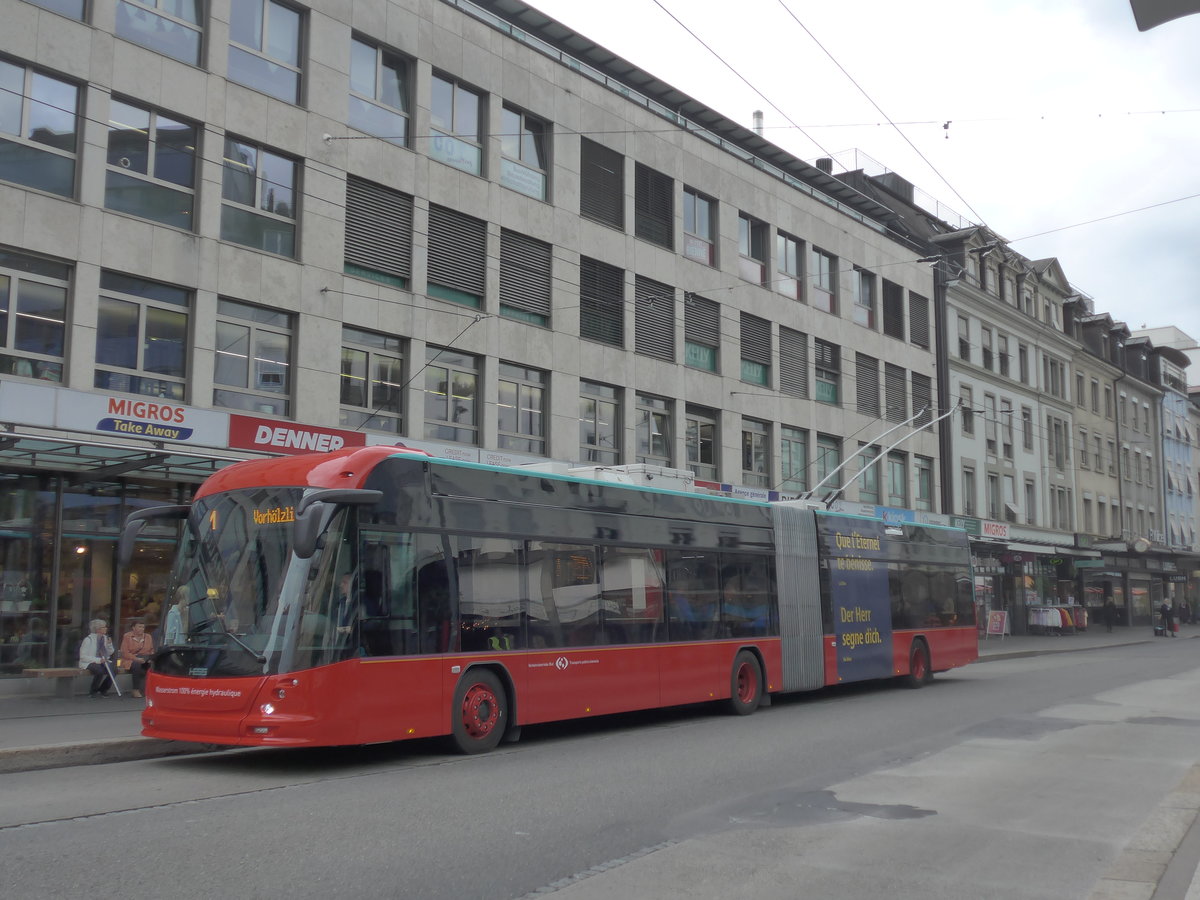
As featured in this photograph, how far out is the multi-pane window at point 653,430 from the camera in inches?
1109

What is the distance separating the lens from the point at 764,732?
46.6 ft

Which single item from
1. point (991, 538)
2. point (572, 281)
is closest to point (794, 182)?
point (572, 281)

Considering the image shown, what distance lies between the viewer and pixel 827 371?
3584 cm

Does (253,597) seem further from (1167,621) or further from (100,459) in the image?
(1167,621)

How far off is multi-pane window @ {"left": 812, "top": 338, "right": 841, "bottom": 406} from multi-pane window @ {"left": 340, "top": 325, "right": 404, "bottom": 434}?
53.9ft

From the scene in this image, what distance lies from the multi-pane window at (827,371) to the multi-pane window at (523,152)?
40.3ft

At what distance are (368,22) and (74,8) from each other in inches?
227

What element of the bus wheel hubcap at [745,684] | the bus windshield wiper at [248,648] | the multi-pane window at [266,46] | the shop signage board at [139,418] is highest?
the multi-pane window at [266,46]

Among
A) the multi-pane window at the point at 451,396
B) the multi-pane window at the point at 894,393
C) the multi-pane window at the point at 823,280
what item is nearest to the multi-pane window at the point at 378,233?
the multi-pane window at the point at 451,396

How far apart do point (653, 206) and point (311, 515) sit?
20.8 m

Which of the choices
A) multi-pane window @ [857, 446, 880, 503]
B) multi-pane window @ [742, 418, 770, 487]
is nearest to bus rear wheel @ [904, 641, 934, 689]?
multi-pane window @ [742, 418, 770, 487]

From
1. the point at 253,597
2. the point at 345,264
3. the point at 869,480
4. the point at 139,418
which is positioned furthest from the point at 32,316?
the point at 869,480

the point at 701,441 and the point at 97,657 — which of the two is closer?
the point at 97,657

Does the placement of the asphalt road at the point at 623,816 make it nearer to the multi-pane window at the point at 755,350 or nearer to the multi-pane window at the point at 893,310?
the multi-pane window at the point at 755,350
